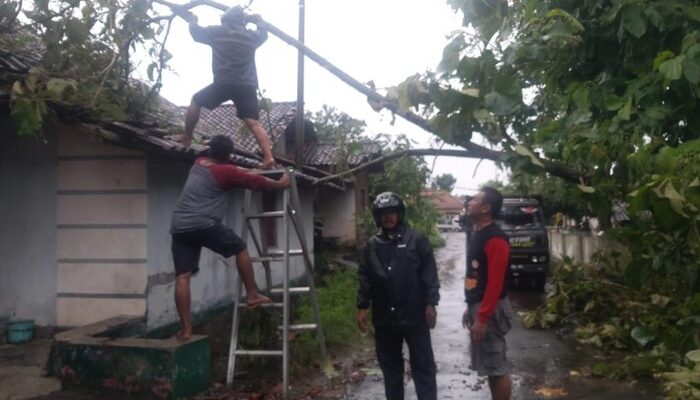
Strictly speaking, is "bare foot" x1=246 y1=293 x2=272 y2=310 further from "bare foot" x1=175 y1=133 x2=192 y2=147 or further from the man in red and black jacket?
the man in red and black jacket

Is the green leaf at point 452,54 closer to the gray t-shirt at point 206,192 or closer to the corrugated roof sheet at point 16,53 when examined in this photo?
the gray t-shirt at point 206,192

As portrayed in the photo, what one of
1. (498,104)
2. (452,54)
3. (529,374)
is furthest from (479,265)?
(529,374)

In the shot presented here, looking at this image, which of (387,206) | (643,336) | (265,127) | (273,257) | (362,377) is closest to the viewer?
(387,206)

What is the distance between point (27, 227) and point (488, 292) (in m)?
5.50

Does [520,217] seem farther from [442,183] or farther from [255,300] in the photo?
[442,183]

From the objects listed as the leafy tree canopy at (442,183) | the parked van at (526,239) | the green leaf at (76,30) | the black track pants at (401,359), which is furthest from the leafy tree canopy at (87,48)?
the parked van at (526,239)

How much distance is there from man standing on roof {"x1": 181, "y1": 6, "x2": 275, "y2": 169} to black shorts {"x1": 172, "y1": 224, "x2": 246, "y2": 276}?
0.95 metres

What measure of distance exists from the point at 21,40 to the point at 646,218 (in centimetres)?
654

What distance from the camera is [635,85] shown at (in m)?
5.38

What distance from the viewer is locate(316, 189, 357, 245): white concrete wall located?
26406 mm

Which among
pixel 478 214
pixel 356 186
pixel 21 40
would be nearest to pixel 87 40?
pixel 21 40

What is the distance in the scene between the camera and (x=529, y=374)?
9.51 meters

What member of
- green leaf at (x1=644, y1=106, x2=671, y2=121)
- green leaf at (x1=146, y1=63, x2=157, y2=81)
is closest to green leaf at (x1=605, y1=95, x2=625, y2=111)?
green leaf at (x1=644, y1=106, x2=671, y2=121)

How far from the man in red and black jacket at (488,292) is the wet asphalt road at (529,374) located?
181 centimetres
